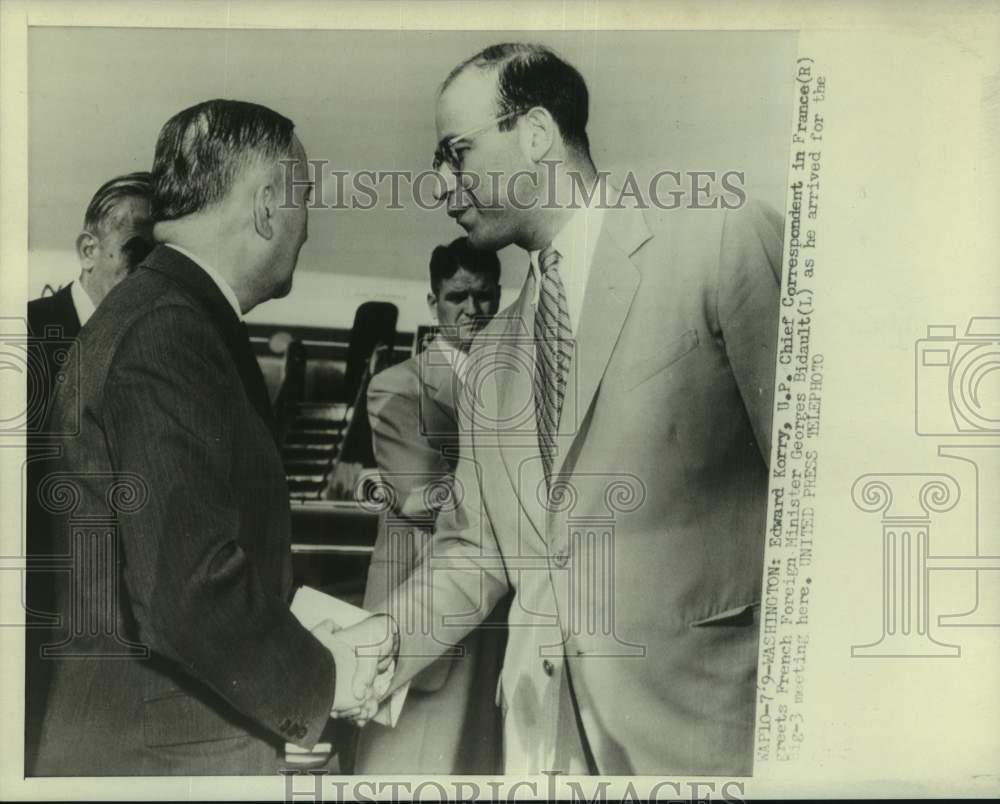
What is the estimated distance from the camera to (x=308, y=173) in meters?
2.30

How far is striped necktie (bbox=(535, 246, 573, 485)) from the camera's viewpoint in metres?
2.32

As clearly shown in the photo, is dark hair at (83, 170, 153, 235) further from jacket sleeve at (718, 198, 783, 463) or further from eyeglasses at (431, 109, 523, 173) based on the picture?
jacket sleeve at (718, 198, 783, 463)

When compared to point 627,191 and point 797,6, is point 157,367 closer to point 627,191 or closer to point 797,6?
point 627,191

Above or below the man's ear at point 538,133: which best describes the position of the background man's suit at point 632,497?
below

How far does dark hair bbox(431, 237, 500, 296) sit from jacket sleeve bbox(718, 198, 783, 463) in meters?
0.57

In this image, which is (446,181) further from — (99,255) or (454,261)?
(99,255)

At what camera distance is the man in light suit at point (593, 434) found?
7.58 feet

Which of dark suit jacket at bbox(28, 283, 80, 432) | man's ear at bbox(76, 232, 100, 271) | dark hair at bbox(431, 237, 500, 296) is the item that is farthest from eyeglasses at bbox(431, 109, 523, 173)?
dark suit jacket at bbox(28, 283, 80, 432)

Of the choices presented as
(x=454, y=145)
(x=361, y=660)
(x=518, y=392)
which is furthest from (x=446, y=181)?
(x=361, y=660)

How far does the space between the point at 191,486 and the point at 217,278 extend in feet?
1.58

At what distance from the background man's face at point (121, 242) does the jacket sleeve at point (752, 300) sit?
1.36 meters

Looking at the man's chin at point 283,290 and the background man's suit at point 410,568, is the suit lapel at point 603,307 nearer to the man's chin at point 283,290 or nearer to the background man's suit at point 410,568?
the background man's suit at point 410,568

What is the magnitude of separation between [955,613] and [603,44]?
1651mm

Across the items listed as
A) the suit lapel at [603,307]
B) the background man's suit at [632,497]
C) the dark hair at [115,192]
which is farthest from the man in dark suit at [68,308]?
the suit lapel at [603,307]
